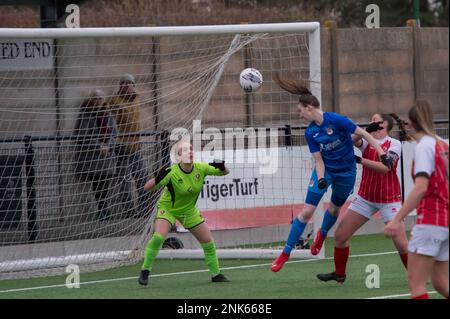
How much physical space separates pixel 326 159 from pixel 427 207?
3.97 meters

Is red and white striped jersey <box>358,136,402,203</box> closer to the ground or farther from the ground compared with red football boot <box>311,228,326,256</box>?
farther from the ground

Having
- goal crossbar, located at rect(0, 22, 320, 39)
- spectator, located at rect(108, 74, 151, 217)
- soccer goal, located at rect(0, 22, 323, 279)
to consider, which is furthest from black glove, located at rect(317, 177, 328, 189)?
spectator, located at rect(108, 74, 151, 217)

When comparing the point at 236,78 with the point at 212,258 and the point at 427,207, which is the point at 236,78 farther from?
the point at 427,207

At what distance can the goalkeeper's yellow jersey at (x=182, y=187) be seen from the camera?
13.1 metres

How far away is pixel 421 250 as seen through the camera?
907 centimetres

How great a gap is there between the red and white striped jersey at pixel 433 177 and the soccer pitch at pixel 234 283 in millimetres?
2354

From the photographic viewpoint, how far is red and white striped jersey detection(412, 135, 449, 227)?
29.8 feet

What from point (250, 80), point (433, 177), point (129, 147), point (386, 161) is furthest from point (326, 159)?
point (433, 177)

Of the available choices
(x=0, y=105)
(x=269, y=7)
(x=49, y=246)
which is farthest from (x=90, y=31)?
(x=269, y=7)

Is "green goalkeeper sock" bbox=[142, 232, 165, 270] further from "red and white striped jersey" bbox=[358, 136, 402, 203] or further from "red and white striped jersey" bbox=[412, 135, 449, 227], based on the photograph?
"red and white striped jersey" bbox=[412, 135, 449, 227]

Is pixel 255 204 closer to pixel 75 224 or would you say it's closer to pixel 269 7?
pixel 75 224

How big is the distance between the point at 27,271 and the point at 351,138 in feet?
13.9

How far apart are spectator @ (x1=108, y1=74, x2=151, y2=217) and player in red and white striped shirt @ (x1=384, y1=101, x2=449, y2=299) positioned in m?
6.54

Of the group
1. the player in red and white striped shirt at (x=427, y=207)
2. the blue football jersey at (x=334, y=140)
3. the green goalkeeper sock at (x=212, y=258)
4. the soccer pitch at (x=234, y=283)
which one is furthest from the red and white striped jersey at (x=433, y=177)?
the green goalkeeper sock at (x=212, y=258)
